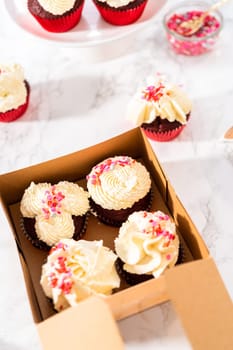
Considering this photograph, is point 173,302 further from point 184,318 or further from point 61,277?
point 61,277

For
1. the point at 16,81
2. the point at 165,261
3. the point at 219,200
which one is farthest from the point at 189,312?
the point at 16,81

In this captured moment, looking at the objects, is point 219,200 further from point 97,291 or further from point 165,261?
point 97,291

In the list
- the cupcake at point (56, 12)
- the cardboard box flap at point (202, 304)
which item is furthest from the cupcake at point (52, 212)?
the cupcake at point (56, 12)

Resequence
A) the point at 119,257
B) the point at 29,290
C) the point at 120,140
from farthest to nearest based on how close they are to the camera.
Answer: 1. the point at 120,140
2. the point at 119,257
3. the point at 29,290

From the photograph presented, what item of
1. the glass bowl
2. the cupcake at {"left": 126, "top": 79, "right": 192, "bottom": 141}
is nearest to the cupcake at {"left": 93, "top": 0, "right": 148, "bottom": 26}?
the glass bowl

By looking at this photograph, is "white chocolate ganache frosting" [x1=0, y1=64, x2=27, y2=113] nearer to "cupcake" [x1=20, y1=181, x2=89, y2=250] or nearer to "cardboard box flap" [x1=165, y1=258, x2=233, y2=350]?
"cupcake" [x1=20, y1=181, x2=89, y2=250]

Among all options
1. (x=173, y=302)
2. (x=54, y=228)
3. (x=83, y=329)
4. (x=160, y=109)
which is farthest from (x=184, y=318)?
(x=160, y=109)

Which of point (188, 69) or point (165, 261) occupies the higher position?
point (188, 69)
